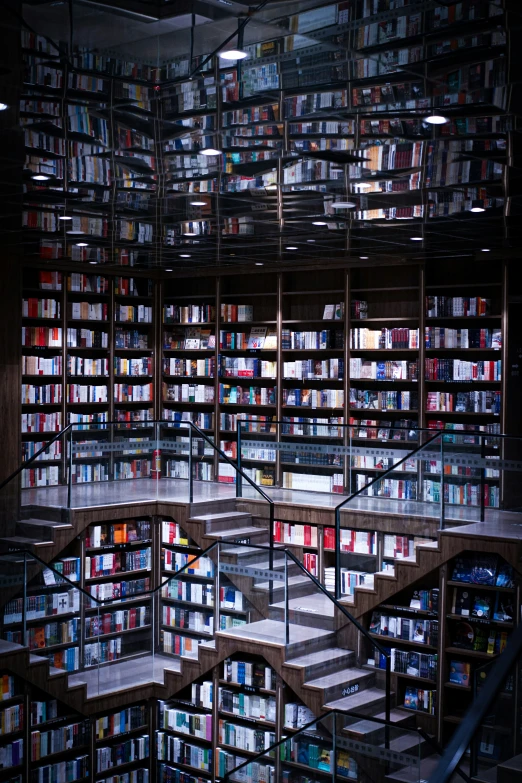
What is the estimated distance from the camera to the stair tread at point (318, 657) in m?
8.45

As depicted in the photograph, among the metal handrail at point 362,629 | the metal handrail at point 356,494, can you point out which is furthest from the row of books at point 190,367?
the metal handrail at point 362,629

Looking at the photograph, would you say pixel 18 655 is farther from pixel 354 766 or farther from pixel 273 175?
pixel 273 175

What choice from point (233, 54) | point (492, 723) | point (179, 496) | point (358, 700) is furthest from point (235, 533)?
point (233, 54)

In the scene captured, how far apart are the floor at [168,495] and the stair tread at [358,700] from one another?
160 centimetres

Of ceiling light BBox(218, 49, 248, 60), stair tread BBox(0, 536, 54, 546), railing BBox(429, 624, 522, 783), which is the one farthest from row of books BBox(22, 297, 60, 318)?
railing BBox(429, 624, 522, 783)

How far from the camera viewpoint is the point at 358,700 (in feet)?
27.3

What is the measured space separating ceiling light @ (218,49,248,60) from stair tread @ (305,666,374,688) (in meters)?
5.72

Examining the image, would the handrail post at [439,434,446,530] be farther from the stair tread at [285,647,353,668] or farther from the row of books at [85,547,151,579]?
the row of books at [85,547,151,579]

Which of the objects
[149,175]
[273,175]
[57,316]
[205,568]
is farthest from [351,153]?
[57,316]

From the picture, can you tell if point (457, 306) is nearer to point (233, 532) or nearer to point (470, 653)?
point (233, 532)

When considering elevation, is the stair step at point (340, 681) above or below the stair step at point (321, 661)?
below

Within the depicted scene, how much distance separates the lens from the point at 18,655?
8.60 meters

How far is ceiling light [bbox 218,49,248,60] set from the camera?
13.8 feet

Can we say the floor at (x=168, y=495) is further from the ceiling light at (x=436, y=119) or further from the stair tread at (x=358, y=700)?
the ceiling light at (x=436, y=119)
